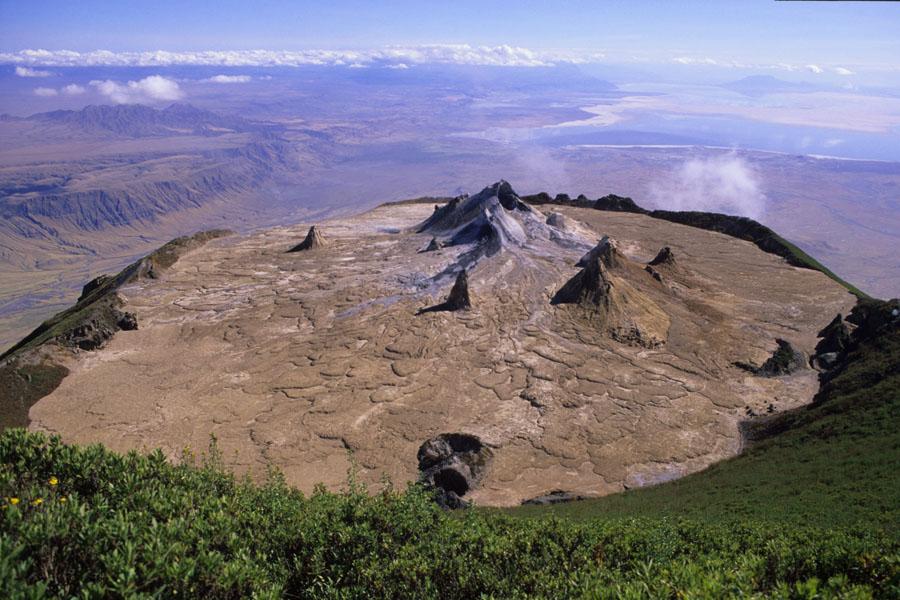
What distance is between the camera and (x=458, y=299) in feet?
111

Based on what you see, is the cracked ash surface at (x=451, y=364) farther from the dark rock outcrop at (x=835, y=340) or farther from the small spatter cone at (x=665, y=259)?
the dark rock outcrop at (x=835, y=340)

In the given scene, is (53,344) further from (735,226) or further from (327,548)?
Result: (735,226)

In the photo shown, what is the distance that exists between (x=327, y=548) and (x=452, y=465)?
40.3 ft

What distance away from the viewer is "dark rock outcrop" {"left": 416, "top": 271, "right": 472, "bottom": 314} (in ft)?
110

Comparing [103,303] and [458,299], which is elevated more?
[458,299]

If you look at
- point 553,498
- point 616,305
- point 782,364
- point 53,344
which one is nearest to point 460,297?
point 616,305

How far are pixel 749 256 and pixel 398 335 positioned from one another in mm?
32187

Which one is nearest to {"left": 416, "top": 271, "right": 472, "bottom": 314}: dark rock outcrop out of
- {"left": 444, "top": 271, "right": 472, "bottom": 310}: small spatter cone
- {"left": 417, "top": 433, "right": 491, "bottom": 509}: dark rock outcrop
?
{"left": 444, "top": 271, "right": 472, "bottom": 310}: small spatter cone

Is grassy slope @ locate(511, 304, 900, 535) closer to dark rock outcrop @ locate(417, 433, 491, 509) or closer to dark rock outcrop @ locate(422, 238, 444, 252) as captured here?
dark rock outcrop @ locate(417, 433, 491, 509)

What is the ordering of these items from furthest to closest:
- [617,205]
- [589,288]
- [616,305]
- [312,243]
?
[617,205], [312,243], [589,288], [616,305]

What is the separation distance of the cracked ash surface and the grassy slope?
239 centimetres

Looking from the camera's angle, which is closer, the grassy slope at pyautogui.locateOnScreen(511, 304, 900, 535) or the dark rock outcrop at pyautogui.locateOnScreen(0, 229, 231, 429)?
the grassy slope at pyautogui.locateOnScreen(511, 304, 900, 535)

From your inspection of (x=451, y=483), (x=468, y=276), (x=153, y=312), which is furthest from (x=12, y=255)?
(x=451, y=483)

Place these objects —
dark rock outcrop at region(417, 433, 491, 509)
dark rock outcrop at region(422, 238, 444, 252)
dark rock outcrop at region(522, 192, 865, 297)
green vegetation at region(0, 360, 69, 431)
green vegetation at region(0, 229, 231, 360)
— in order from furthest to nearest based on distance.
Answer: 1. dark rock outcrop at region(522, 192, 865, 297)
2. dark rock outcrop at region(422, 238, 444, 252)
3. green vegetation at region(0, 229, 231, 360)
4. green vegetation at region(0, 360, 69, 431)
5. dark rock outcrop at region(417, 433, 491, 509)
